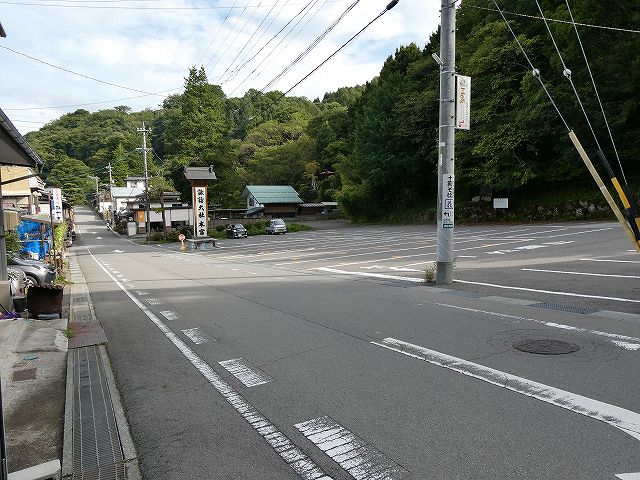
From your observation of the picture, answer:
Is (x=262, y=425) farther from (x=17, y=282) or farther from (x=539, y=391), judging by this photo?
(x=17, y=282)

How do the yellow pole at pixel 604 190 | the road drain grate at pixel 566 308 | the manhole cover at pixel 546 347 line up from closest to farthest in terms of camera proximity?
1. the manhole cover at pixel 546 347
2. the yellow pole at pixel 604 190
3. the road drain grate at pixel 566 308

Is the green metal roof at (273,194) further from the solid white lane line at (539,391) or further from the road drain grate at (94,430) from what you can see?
the solid white lane line at (539,391)

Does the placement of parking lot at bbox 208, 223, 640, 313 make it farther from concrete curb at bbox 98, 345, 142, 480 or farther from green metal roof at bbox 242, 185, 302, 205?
green metal roof at bbox 242, 185, 302, 205

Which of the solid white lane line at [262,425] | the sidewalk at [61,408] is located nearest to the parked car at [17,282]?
the sidewalk at [61,408]

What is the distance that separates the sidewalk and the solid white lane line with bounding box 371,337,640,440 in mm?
3472

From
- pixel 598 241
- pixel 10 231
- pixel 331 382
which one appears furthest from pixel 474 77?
pixel 331 382

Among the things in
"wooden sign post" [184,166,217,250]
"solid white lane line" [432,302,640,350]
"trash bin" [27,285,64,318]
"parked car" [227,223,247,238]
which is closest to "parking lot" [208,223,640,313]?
"solid white lane line" [432,302,640,350]

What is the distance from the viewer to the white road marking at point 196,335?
7.07m

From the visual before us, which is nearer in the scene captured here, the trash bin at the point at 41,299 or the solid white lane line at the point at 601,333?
the solid white lane line at the point at 601,333

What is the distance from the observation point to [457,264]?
50.1 ft

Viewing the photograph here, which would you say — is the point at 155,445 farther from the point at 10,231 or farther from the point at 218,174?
the point at 218,174

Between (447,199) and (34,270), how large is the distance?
42.0 feet

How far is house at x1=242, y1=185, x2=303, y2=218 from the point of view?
61188mm

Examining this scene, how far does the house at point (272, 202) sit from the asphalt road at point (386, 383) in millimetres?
50774
